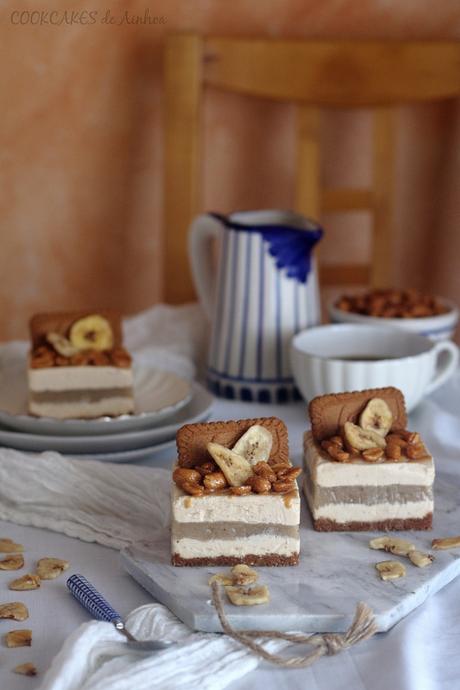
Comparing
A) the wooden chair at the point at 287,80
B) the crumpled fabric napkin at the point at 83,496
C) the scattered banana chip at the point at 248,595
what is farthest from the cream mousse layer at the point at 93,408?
the wooden chair at the point at 287,80

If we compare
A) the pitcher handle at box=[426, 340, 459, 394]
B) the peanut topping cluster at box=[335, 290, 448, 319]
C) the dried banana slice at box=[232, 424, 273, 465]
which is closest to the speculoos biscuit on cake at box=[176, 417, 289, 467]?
the dried banana slice at box=[232, 424, 273, 465]

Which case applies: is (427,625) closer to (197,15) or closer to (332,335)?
(332,335)

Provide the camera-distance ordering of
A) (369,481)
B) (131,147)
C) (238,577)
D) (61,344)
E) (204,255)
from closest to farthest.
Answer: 1. (238,577)
2. (369,481)
3. (61,344)
4. (204,255)
5. (131,147)

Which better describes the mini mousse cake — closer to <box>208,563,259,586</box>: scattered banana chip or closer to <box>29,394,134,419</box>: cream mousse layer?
Answer: <box>29,394,134,419</box>: cream mousse layer

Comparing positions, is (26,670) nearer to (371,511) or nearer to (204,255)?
(371,511)

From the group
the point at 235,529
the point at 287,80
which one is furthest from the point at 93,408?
the point at 287,80
